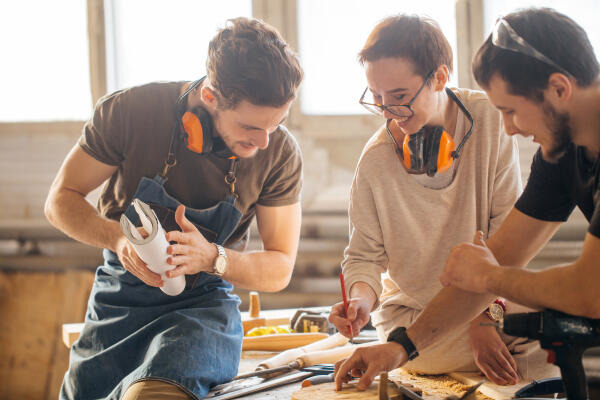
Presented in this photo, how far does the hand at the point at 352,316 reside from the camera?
197 centimetres

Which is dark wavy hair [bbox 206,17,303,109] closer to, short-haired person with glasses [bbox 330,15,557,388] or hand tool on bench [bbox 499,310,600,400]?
short-haired person with glasses [bbox 330,15,557,388]

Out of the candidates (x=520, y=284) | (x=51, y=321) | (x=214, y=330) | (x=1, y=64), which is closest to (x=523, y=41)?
(x=520, y=284)

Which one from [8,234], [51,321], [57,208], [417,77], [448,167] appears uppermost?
[417,77]

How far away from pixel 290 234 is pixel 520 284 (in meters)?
1.20

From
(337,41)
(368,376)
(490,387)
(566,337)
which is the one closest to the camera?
(566,337)

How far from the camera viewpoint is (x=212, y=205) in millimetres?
2297

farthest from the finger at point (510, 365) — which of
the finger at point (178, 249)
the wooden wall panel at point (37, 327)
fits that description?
the wooden wall panel at point (37, 327)

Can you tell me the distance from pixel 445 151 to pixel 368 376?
2.55 ft

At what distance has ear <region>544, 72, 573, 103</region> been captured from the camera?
1.40 metres

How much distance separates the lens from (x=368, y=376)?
1.79m

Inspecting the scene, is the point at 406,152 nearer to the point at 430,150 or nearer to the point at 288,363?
the point at 430,150

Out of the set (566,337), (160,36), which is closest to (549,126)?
(566,337)

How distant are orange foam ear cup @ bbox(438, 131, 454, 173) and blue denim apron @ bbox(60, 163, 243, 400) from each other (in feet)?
2.56

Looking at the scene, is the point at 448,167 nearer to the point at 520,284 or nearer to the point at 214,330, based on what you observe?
the point at 520,284
